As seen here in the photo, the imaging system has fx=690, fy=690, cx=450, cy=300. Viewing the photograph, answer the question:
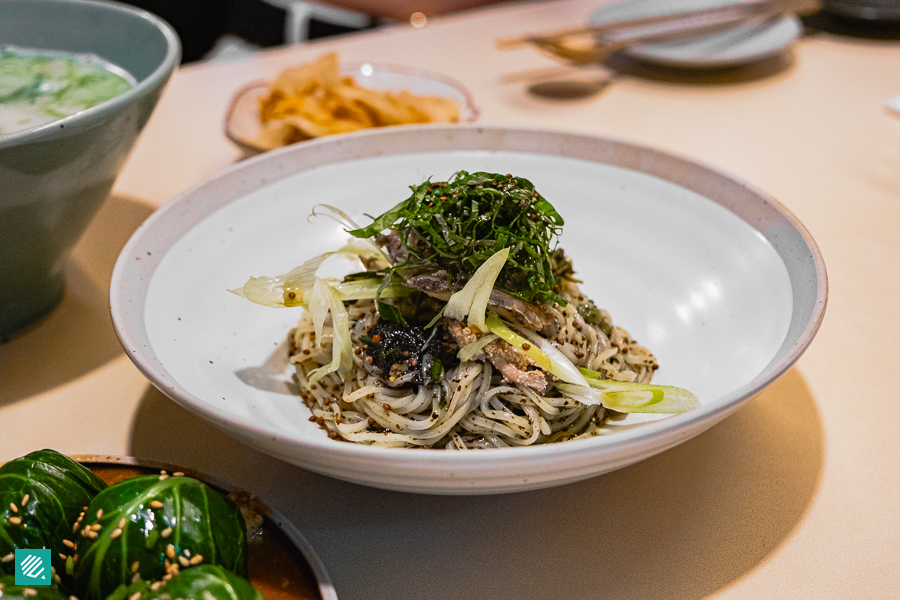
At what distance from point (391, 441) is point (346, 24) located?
4.29 metres

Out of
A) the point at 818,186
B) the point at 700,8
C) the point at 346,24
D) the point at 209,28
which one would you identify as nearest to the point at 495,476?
the point at 818,186

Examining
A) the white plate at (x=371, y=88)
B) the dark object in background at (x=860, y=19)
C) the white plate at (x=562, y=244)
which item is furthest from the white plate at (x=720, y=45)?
the white plate at (x=562, y=244)

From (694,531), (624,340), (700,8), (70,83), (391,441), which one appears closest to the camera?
(694,531)

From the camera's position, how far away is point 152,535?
0.98 meters

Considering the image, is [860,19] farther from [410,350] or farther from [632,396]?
[410,350]

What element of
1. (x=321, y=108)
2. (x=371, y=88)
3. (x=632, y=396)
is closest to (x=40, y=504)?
(x=632, y=396)

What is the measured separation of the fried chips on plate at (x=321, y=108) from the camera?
92.3 inches

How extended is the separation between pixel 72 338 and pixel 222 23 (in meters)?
4.31

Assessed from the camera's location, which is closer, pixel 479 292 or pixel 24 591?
pixel 24 591

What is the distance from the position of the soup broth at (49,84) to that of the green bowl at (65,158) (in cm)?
7

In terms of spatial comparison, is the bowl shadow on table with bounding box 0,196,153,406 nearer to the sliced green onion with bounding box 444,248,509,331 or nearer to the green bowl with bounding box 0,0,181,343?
the green bowl with bounding box 0,0,181,343

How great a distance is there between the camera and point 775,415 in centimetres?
157

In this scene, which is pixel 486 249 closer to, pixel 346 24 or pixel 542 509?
pixel 542 509

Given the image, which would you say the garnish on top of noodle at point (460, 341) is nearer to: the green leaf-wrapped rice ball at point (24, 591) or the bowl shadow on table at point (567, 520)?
the bowl shadow on table at point (567, 520)
